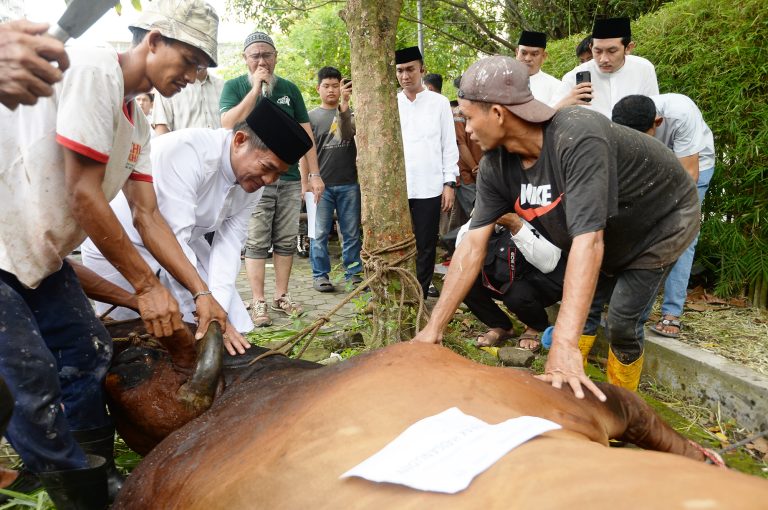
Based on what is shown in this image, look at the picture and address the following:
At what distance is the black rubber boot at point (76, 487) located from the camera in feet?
7.14

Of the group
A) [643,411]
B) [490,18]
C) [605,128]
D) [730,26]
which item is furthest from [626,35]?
[490,18]

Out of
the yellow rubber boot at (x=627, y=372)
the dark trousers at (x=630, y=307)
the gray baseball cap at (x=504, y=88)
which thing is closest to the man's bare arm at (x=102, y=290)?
the gray baseball cap at (x=504, y=88)

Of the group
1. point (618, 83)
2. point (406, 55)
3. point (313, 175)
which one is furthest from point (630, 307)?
point (313, 175)

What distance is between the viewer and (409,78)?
545 centimetres

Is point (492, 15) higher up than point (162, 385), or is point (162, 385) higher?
point (492, 15)

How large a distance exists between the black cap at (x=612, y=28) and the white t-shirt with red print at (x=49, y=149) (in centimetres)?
344

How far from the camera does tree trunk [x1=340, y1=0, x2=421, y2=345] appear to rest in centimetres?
331

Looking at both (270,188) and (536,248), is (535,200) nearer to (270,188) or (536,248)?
(536,248)

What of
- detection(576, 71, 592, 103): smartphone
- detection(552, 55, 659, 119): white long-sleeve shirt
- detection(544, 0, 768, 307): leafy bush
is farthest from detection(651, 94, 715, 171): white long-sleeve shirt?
detection(576, 71, 592, 103): smartphone

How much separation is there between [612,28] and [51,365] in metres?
4.09

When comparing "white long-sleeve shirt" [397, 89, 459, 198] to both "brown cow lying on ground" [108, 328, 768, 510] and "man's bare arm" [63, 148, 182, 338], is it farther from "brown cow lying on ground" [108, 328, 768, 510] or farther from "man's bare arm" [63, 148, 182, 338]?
"man's bare arm" [63, 148, 182, 338]

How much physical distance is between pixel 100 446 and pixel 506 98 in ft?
7.21

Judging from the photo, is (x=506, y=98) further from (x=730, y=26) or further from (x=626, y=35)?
(x=730, y=26)

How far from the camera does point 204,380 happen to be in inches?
100
